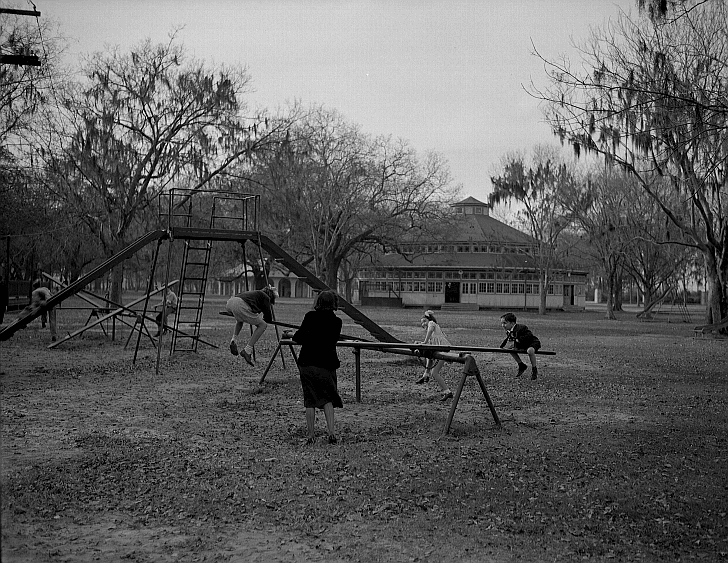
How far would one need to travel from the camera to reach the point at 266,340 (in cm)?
2570

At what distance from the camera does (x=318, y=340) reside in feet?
29.5

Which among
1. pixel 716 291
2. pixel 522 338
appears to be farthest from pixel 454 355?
pixel 716 291

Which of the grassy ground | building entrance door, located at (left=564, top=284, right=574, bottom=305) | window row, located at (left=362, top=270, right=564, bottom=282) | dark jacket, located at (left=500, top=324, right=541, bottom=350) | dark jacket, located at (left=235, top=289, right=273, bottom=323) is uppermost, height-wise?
window row, located at (left=362, top=270, right=564, bottom=282)

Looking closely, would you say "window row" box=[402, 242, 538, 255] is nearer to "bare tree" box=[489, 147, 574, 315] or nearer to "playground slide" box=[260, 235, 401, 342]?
"bare tree" box=[489, 147, 574, 315]

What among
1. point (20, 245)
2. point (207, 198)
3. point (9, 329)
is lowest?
point (9, 329)

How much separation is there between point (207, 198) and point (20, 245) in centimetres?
962

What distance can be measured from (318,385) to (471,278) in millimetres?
65072

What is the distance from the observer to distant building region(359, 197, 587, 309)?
7150cm

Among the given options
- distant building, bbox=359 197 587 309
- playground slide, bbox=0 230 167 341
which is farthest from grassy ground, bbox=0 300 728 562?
distant building, bbox=359 197 587 309

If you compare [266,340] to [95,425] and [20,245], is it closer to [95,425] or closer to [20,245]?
[95,425]

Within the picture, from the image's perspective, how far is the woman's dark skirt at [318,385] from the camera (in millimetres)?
8961

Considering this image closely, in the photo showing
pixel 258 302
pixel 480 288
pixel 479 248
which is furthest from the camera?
pixel 479 248

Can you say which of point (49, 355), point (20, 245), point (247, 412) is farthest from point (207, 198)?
point (247, 412)

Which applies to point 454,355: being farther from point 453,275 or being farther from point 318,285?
point 453,275
